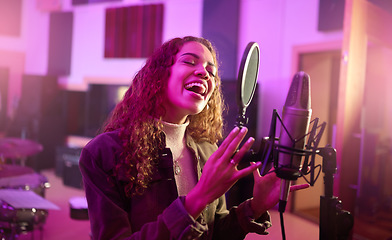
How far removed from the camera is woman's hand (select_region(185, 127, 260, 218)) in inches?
30.3

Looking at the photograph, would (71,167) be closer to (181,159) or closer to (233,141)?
(181,159)

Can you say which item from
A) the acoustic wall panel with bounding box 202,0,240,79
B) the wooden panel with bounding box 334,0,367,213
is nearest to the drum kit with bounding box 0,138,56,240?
the wooden panel with bounding box 334,0,367,213

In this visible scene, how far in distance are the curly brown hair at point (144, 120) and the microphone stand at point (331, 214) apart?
49cm

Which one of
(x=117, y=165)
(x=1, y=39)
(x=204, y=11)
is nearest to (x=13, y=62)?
(x=1, y=39)

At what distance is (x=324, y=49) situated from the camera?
4.16 metres

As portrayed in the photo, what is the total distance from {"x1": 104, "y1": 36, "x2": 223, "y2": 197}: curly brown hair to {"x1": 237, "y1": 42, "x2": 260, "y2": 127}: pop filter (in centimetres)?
40

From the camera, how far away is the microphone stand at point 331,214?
0.79m

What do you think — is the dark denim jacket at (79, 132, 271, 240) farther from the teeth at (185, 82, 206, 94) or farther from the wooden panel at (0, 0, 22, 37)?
the wooden panel at (0, 0, 22, 37)

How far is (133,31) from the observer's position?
5758 mm

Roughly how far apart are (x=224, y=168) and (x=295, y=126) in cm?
17

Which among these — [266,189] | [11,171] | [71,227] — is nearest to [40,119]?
[71,227]

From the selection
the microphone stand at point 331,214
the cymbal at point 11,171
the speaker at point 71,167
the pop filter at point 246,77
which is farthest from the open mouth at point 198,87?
the speaker at point 71,167

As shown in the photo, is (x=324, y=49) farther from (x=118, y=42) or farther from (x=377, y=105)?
(x=118, y=42)

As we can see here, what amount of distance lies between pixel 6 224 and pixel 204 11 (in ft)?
12.0
